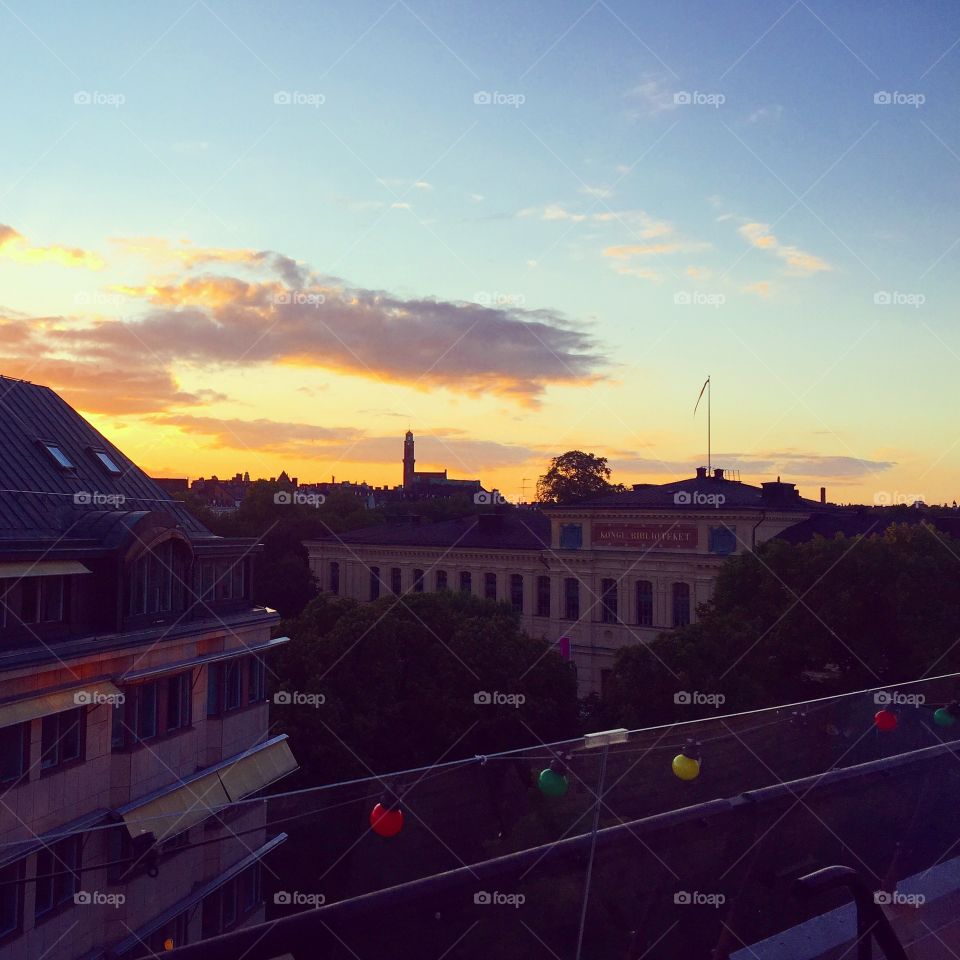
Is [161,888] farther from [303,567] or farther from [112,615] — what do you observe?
[303,567]

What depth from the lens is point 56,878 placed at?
14.6 meters

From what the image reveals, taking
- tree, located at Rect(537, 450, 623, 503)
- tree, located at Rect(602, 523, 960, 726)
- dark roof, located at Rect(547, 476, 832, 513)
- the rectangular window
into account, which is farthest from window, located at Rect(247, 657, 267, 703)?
tree, located at Rect(537, 450, 623, 503)

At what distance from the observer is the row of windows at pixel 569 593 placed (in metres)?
46.2

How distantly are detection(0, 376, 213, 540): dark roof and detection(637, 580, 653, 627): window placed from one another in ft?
95.6

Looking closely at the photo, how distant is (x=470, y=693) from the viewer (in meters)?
33.2

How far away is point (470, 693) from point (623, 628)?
17187 millimetres

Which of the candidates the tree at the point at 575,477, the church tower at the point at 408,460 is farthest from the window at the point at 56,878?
the church tower at the point at 408,460

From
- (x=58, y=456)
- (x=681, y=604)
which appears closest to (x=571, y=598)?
(x=681, y=604)

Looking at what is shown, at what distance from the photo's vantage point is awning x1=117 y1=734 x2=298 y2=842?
55.0 feet

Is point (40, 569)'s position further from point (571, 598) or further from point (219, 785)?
point (571, 598)

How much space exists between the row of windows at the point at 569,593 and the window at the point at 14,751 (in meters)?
32.0

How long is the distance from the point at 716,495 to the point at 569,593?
1045cm

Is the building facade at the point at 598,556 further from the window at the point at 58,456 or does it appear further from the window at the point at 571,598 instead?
the window at the point at 58,456

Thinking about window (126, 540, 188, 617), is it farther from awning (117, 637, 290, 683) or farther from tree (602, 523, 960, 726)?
tree (602, 523, 960, 726)
